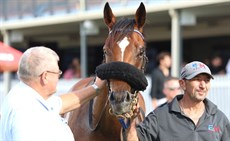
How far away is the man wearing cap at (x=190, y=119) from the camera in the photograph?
14.4ft

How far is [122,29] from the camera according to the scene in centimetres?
489

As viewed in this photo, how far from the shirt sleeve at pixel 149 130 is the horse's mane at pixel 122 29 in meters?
0.78

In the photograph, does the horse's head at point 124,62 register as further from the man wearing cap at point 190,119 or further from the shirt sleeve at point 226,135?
the shirt sleeve at point 226,135

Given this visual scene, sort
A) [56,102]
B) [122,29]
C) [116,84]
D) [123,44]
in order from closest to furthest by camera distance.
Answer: [116,84], [56,102], [123,44], [122,29]

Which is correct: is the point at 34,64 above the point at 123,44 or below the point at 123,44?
below

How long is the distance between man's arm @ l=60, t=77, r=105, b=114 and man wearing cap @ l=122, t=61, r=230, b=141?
1.97 feet

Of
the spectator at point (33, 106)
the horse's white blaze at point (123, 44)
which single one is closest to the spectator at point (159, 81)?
the horse's white blaze at point (123, 44)

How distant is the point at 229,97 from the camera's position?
12.0 m

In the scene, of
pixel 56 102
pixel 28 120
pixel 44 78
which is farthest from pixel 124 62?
pixel 28 120

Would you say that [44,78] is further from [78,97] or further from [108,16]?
[108,16]

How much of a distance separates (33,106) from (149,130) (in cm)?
117

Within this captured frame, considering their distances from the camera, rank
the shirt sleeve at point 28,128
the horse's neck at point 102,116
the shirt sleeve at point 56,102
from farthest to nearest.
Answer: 1. the horse's neck at point 102,116
2. the shirt sleeve at point 56,102
3. the shirt sleeve at point 28,128

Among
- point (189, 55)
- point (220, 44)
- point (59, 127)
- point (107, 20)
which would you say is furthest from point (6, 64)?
point (189, 55)

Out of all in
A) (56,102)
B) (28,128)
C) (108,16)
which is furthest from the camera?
(108,16)
